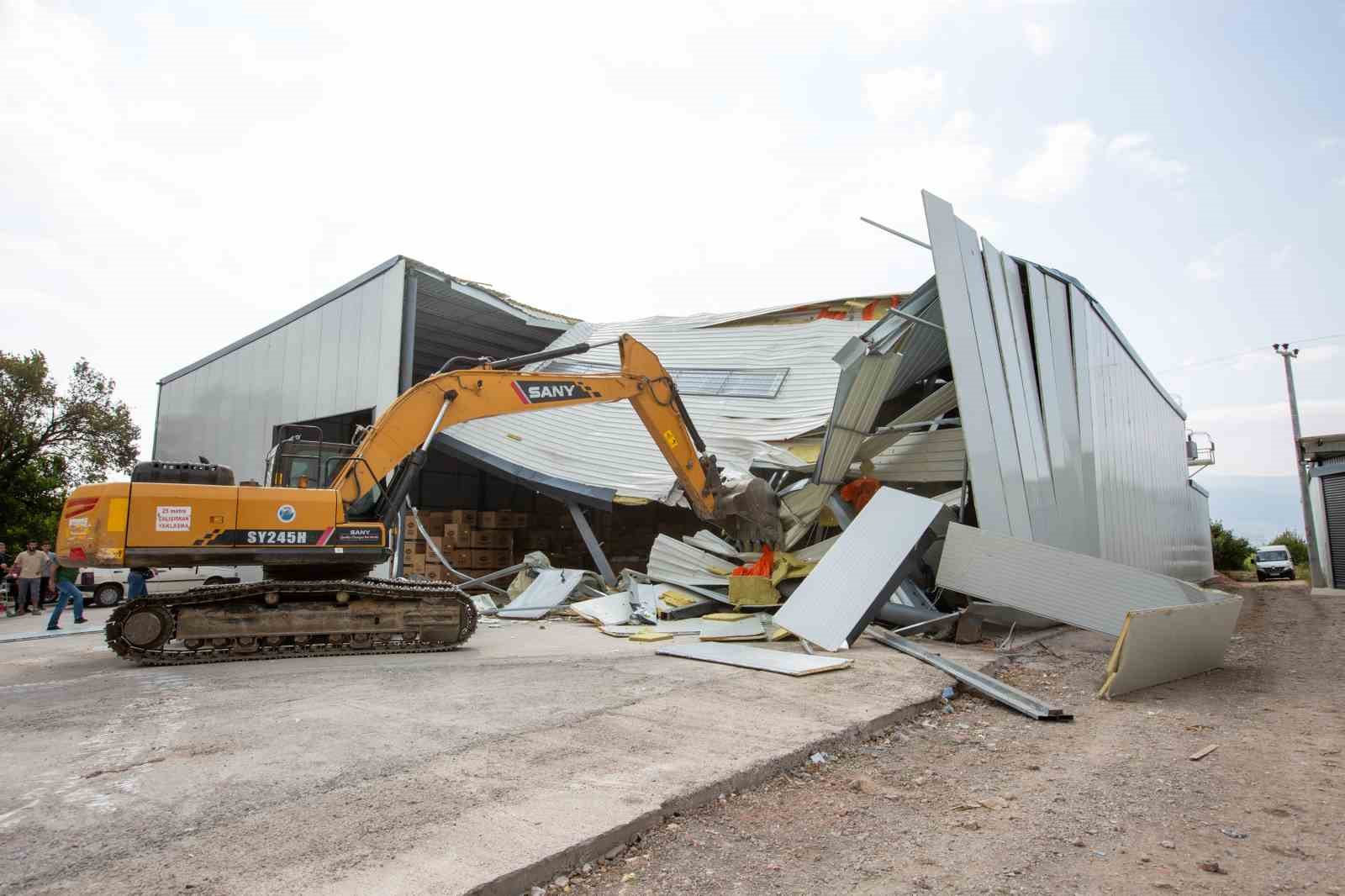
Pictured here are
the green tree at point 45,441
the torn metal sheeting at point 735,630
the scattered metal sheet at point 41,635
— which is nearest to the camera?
the torn metal sheeting at point 735,630

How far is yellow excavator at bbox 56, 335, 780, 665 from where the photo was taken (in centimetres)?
740

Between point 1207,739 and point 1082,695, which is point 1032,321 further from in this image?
point 1207,739

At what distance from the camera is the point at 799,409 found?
15.7m

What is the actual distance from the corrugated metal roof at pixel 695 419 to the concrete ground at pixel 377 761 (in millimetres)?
7382

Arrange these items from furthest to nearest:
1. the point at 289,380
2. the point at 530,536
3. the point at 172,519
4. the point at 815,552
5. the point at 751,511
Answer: the point at 289,380
the point at 530,536
the point at 751,511
the point at 815,552
the point at 172,519

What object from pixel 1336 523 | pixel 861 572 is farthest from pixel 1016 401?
pixel 1336 523

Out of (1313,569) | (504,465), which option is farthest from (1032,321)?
(1313,569)

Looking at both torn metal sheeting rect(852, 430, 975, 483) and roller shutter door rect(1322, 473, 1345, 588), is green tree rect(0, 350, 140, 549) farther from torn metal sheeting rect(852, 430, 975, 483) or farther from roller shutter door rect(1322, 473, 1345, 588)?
roller shutter door rect(1322, 473, 1345, 588)

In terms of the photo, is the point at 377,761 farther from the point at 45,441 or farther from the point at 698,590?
the point at 45,441

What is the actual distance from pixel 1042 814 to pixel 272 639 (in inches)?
290

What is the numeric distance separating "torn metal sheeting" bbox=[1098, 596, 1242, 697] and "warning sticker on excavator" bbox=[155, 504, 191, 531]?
8.43m

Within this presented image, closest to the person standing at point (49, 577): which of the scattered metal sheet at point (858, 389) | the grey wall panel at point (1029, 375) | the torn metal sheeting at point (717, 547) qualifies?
the torn metal sheeting at point (717, 547)

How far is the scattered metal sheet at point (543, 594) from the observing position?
1295cm

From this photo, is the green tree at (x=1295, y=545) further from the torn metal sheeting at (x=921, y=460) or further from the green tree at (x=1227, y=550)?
the torn metal sheeting at (x=921, y=460)
